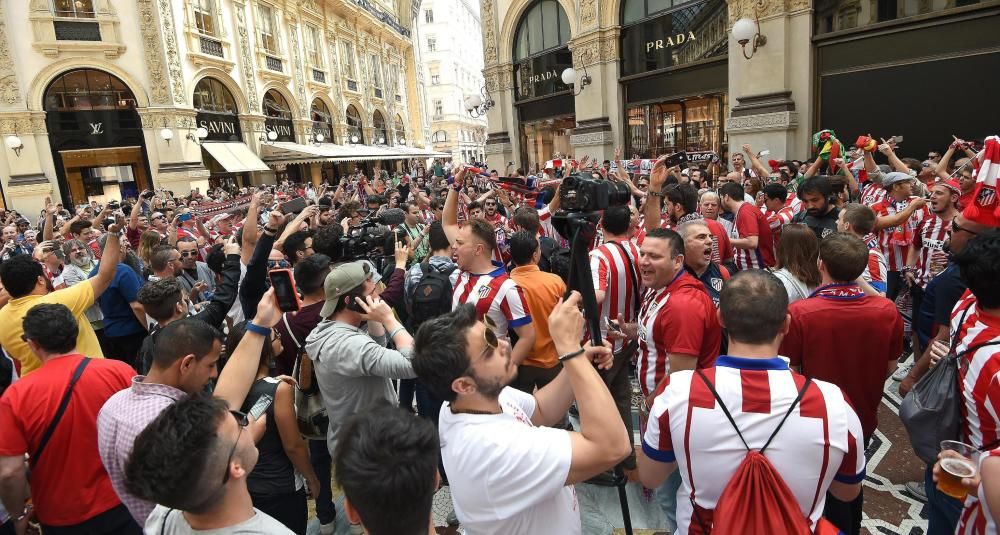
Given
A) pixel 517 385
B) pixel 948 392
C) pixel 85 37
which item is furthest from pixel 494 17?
pixel 948 392

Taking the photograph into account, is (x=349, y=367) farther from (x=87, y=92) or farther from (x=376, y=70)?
(x=376, y=70)

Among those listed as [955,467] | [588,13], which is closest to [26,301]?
[955,467]

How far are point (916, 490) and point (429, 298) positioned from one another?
330 centimetres

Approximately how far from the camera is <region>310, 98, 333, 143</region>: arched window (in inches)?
1206

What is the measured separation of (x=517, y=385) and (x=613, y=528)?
3.50 ft

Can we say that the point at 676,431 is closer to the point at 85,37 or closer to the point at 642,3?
the point at 642,3

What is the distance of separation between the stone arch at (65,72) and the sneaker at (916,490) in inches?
981

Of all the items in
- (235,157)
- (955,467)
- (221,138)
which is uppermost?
(221,138)

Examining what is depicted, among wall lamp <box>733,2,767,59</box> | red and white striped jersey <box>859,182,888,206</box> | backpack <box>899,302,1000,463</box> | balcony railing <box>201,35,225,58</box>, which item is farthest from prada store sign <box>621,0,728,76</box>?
balcony railing <box>201,35,225,58</box>

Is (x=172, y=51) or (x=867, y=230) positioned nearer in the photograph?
(x=867, y=230)

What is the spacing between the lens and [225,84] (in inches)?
952

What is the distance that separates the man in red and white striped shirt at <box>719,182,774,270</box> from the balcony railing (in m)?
23.7

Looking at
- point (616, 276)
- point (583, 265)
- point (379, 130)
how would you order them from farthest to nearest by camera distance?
point (379, 130), point (616, 276), point (583, 265)

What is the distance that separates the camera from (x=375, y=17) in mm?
36906
